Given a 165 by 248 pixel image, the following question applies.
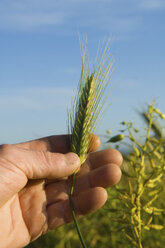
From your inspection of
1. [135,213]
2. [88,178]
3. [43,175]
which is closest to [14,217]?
[43,175]

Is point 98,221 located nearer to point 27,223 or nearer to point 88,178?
point 88,178

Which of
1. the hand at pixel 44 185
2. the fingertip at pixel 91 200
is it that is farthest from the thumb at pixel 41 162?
the fingertip at pixel 91 200

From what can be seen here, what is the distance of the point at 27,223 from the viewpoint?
50.4 inches

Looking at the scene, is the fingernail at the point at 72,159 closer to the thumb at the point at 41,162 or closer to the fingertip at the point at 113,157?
the thumb at the point at 41,162

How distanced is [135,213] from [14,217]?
67 centimetres

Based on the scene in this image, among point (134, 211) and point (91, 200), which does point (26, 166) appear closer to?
point (91, 200)

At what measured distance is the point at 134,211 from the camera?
795 mm

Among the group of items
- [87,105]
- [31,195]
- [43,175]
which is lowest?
[31,195]

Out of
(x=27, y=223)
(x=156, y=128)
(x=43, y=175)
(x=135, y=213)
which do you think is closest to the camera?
(x=135, y=213)

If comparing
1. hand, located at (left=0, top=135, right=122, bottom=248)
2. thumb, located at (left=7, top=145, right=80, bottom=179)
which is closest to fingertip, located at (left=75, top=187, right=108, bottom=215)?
hand, located at (left=0, top=135, right=122, bottom=248)

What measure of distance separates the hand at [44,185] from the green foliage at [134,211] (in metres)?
0.08

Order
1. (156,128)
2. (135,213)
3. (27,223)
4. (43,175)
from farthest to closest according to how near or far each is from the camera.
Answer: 1. (27,223)
2. (43,175)
3. (156,128)
4. (135,213)

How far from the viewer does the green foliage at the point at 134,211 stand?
31.6 inches

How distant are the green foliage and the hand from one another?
8 cm
